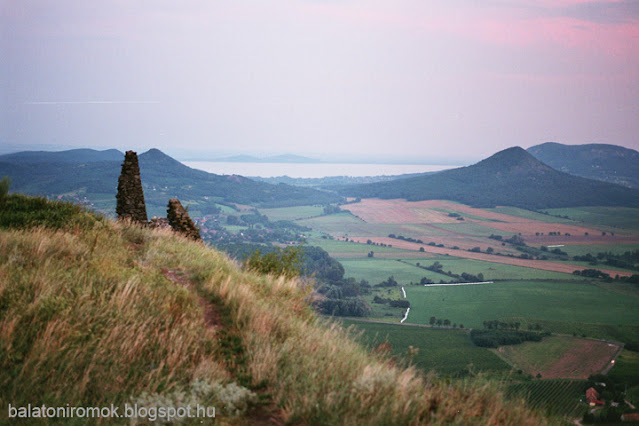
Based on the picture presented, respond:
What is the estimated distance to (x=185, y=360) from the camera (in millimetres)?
5723

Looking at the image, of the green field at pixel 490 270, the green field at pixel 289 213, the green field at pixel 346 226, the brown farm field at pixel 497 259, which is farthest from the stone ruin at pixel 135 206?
the green field at pixel 289 213

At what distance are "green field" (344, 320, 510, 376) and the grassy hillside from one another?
41268 mm

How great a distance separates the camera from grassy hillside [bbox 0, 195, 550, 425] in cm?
480

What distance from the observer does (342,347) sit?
23.0 feet

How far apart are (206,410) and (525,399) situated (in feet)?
13.9

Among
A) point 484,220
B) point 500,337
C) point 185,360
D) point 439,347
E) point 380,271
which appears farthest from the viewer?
point 484,220

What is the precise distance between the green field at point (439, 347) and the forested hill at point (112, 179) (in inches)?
2097

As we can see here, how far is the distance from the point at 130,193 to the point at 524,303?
84.6m

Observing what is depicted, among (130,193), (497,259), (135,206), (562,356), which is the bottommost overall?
(562,356)

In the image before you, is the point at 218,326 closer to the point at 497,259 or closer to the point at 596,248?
the point at 497,259

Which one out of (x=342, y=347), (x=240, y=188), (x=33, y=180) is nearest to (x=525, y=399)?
(x=342, y=347)

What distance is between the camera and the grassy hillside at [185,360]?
15.8ft

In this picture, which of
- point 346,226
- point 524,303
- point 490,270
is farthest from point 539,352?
point 346,226

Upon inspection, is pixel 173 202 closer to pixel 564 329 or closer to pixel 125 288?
pixel 125 288
